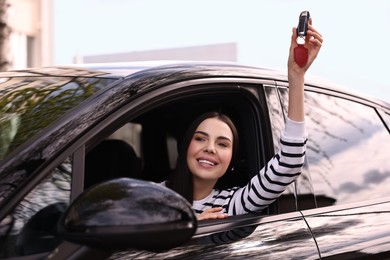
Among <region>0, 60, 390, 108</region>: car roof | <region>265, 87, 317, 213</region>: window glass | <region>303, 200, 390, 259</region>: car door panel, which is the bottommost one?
<region>303, 200, 390, 259</region>: car door panel

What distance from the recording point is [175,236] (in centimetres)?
198

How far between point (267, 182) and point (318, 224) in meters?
0.22

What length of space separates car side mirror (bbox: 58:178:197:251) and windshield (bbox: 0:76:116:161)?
44 centimetres

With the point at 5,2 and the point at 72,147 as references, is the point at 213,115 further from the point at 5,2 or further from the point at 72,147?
the point at 5,2

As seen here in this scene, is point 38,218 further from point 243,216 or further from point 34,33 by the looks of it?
point 34,33

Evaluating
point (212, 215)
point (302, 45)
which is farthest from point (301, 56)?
point (212, 215)

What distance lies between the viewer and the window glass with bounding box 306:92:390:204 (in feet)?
10.2

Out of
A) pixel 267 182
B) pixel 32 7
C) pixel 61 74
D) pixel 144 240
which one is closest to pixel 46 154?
pixel 144 240

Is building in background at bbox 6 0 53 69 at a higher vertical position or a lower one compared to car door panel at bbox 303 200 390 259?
higher

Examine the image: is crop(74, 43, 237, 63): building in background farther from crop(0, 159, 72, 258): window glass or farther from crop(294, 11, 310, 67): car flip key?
crop(0, 159, 72, 258): window glass

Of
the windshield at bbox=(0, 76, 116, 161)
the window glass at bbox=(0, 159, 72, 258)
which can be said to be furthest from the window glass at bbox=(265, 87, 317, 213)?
the window glass at bbox=(0, 159, 72, 258)

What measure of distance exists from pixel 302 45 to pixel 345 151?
55cm

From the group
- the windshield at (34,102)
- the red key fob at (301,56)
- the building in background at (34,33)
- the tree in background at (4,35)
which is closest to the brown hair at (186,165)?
the red key fob at (301,56)

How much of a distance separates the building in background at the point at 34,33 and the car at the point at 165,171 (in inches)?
690
